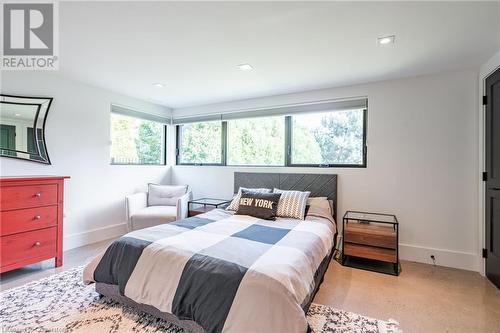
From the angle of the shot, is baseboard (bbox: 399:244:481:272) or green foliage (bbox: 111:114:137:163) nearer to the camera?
baseboard (bbox: 399:244:481:272)

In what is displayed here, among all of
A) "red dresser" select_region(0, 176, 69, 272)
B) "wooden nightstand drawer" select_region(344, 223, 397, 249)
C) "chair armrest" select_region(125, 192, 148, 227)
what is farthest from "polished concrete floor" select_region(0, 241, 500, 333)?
"chair armrest" select_region(125, 192, 148, 227)

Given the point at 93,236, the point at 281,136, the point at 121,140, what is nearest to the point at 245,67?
the point at 281,136

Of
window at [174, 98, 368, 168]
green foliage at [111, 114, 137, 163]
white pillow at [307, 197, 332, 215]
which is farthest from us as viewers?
green foliage at [111, 114, 137, 163]

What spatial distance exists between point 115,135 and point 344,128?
347 cm

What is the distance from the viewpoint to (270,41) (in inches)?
85.4

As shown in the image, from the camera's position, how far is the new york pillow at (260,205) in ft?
9.37

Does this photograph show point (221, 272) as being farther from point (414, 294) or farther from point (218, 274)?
point (414, 294)

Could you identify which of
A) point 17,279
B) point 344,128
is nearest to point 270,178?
point 344,128

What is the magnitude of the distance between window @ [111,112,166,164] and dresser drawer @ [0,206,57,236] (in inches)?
52.6

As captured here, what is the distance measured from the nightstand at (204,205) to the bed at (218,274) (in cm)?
115

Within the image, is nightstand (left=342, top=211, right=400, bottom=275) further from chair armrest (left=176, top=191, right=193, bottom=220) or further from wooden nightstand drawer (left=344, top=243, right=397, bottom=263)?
chair armrest (left=176, top=191, right=193, bottom=220)

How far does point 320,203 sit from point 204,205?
1.84m

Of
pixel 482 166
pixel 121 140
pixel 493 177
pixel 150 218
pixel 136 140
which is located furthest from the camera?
pixel 136 140

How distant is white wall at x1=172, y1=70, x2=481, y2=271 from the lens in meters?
2.74
